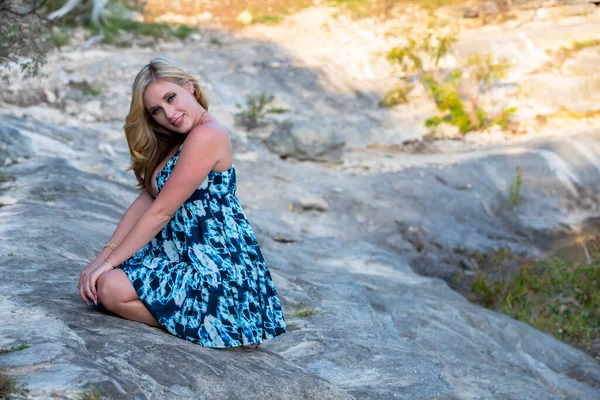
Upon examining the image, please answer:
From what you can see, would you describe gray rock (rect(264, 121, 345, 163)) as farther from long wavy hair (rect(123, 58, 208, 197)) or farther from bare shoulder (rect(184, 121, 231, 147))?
bare shoulder (rect(184, 121, 231, 147))

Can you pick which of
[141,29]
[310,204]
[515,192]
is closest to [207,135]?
[310,204]

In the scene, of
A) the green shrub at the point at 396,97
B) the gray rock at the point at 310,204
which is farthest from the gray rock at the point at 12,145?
the green shrub at the point at 396,97

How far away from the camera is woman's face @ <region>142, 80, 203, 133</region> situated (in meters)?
3.01

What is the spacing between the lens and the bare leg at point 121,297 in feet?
9.31

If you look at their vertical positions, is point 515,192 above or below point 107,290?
below

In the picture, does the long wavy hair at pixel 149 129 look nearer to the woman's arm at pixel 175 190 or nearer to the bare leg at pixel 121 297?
the woman's arm at pixel 175 190

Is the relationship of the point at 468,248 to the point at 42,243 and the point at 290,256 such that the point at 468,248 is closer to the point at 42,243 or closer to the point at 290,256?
the point at 290,256

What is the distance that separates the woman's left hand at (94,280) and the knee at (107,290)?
14 millimetres

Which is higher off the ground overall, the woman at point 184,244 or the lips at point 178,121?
the lips at point 178,121

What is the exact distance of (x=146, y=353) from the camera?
8.29ft

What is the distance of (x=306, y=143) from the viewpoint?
9.15 meters

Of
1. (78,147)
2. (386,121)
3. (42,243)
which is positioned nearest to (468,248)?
(386,121)

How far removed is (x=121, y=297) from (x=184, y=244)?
322mm

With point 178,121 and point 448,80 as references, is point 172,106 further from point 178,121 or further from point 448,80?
point 448,80
